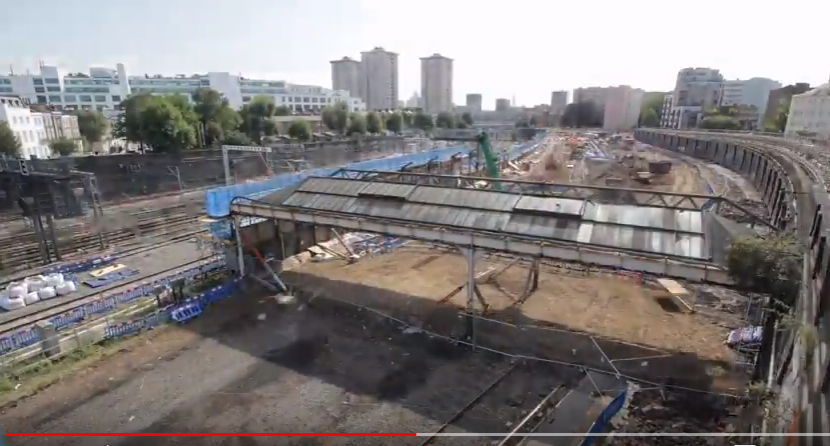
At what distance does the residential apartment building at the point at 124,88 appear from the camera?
9612cm

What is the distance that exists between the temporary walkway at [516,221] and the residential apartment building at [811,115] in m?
65.3

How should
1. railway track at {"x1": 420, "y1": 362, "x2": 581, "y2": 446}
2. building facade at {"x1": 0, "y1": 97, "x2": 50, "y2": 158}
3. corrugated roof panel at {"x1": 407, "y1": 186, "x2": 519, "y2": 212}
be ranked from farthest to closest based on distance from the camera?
building facade at {"x1": 0, "y1": 97, "x2": 50, "y2": 158}, corrugated roof panel at {"x1": 407, "y1": 186, "x2": 519, "y2": 212}, railway track at {"x1": 420, "y1": 362, "x2": 581, "y2": 446}

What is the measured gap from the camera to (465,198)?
1789 centimetres

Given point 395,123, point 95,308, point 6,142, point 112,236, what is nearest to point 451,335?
point 95,308

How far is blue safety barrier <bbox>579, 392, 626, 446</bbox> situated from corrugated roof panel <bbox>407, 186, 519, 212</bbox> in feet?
24.0

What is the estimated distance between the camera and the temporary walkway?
535 inches

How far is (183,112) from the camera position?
1889 inches

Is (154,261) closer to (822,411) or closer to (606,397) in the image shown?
(606,397)

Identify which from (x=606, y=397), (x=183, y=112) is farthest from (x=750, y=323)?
(x=183, y=112)

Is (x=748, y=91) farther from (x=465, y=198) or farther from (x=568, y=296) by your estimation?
(x=465, y=198)

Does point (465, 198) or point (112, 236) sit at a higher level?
point (465, 198)

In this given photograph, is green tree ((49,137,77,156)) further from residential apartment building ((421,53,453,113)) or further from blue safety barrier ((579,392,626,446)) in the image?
residential apartment building ((421,53,453,113))

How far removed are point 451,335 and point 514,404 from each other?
4202mm

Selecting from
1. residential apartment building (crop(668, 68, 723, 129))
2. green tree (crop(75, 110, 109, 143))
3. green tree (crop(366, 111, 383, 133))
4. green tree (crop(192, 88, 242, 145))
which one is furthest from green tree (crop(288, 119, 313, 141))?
residential apartment building (crop(668, 68, 723, 129))
